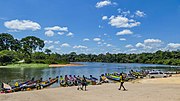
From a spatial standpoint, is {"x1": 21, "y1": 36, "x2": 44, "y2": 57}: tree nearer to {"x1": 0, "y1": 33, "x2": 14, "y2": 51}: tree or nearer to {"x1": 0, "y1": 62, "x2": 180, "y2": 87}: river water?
{"x1": 0, "y1": 33, "x2": 14, "y2": 51}: tree

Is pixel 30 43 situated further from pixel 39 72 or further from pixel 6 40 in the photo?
pixel 39 72

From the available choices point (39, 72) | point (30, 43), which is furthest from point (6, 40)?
point (39, 72)

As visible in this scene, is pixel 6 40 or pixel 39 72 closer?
pixel 39 72

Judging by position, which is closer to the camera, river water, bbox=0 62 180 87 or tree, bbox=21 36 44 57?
river water, bbox=0 62 180 87

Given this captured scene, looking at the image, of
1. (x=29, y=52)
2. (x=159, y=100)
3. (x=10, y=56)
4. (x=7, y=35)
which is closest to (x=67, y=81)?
(x=159, y=100)

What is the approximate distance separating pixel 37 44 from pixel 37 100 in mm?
150707

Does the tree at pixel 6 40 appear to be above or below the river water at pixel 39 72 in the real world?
above

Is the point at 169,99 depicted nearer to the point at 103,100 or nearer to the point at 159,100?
the point at 159,100

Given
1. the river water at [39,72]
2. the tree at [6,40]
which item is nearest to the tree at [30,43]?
the tree at [6,40]

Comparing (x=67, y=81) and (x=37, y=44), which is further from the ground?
(x=37, y=44)

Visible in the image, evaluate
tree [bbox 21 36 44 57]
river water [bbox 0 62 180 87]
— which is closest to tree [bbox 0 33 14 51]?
tree [bbox 21 36 44 57]

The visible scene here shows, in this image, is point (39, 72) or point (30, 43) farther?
point (30, 43)

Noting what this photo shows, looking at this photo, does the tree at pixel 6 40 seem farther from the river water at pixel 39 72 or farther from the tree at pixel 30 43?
the river water at pixel 39 72

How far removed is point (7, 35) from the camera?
17275cm
